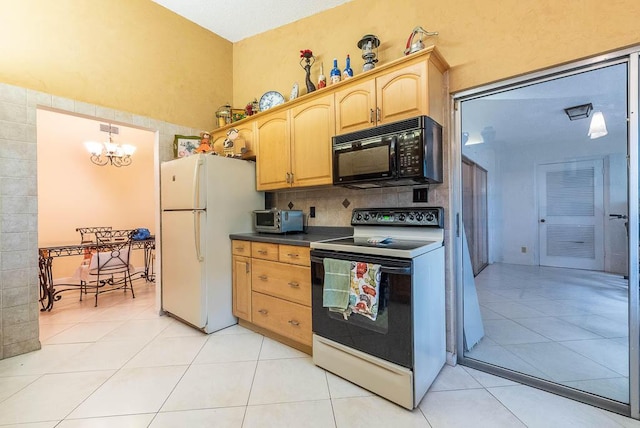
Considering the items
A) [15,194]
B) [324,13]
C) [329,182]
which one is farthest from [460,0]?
[15,194]

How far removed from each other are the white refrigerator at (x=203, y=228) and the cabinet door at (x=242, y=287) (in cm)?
7

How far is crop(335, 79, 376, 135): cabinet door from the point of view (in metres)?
2.03

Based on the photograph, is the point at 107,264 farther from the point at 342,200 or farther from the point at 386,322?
the point at 386,322

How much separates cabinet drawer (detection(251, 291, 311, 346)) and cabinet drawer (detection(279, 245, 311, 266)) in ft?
1.13

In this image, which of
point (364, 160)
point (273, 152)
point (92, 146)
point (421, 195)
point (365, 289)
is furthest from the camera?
point (92, 146)

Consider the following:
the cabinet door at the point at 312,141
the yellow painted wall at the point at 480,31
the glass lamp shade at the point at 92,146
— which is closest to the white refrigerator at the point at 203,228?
the cabinet door at the point at 312,141

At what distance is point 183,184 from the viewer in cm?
259

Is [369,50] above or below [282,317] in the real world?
above

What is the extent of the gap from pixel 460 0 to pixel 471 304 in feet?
7.57

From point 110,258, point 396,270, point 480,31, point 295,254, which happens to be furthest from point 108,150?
point 480,31

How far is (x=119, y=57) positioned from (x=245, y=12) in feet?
4.56

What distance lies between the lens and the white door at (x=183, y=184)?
7.98 ft

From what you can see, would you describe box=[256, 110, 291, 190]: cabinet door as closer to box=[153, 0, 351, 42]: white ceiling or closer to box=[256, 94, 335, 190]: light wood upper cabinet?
box=[256, 94, 335, 190]: light wood upper cabinet

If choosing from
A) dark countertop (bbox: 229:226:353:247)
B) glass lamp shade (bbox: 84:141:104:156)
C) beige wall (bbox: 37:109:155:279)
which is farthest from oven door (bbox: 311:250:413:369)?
glass lamp shade (bbox: 84:141:104:156)
